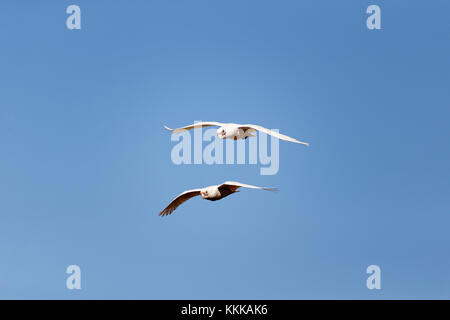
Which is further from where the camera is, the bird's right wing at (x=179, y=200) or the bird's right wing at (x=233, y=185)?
the bird's right wing at (x=179, y=200)

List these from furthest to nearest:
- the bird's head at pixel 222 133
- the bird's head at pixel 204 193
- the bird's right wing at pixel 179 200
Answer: the bird's right wing at pixel 179 200, the bird's head at pixel 222 133, the bird's head at pixel 204 193

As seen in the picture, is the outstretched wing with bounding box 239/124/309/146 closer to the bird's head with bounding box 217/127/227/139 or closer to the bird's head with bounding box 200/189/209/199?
the bird's head with bounding box 217/127/227/139

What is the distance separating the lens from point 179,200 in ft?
108

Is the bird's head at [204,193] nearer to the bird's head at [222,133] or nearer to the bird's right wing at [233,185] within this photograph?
the bird's right wing at [233,185]

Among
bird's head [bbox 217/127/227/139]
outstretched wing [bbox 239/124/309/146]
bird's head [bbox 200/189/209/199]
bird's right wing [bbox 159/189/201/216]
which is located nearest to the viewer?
outstretched wing [bbox 239/124/309/146]

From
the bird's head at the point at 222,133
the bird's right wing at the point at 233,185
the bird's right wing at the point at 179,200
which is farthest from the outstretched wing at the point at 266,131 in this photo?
the bird's right wing at the point at 179,200

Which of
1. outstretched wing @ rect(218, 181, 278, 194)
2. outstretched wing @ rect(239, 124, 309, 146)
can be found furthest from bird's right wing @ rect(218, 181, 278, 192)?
outstretched wing @ rect(239, 124, 309, 146)

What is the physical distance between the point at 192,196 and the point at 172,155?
4.74m

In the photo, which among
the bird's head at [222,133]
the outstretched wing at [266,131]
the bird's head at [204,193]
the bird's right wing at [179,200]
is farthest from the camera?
the bird's right wing at [179,200]

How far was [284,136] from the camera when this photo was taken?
28.4m

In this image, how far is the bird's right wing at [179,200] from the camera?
32.0m

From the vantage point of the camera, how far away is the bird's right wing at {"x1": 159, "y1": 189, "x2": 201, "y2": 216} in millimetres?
32000
